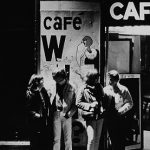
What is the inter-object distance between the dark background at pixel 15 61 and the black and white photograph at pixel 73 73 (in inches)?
0.9

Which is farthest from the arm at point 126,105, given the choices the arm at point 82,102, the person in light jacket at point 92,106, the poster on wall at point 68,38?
the poster on wall at point 68,38

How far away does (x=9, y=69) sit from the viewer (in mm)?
9422

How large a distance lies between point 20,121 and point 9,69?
122 cm

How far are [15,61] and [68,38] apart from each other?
1.44 meters

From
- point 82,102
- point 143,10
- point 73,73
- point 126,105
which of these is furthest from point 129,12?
point 82,102

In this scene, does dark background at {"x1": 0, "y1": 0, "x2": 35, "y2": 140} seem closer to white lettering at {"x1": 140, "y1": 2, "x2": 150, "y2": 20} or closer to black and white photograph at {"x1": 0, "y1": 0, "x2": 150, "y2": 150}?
black and white photograph at {"x1": 0, "y1": 0, "x2": 150, "y2": 150}

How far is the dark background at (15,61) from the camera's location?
9289 mm

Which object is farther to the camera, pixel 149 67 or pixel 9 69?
pixel 149 67

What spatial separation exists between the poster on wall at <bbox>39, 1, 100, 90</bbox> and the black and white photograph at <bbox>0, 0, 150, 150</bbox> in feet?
0.07

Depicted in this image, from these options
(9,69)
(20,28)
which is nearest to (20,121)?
(9,69)

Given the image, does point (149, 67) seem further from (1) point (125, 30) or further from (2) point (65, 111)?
(2) point (65, 111)

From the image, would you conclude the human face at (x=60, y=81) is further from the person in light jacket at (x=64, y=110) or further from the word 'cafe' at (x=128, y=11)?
the word 'cafe' at (x=128, y=11)

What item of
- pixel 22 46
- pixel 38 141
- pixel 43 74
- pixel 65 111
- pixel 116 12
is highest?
pixel 116 12

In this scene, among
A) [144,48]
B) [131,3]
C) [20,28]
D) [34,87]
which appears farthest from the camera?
[144,48]
